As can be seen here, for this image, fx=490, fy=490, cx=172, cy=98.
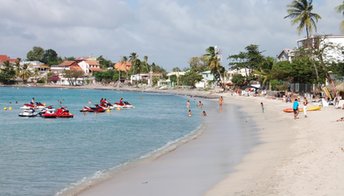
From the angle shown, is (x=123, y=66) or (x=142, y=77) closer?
(x=142, y=77)

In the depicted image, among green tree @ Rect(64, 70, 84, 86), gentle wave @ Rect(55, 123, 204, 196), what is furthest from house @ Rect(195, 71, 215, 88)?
gentle wave @ Rect(55, 123, 204, 196)

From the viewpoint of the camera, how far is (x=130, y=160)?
888 inches

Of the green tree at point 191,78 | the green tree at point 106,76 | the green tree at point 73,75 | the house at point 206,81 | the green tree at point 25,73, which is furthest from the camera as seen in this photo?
the green tree at point 73,75

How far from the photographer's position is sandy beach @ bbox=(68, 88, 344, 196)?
13.6m

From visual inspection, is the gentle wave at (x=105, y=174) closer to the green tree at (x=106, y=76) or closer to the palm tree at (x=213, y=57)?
the palm tree at (x=213, y=57)

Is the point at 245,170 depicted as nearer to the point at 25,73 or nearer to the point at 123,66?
the point at 123,66

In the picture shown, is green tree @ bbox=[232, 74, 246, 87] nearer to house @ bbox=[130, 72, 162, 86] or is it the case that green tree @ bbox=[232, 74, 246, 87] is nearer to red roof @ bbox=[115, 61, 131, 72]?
house @ bbox=[130, 72, 162, 86]

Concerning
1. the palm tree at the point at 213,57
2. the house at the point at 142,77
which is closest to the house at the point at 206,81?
the palm tree at the point at 213,57

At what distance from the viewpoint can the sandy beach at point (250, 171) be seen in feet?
44.8

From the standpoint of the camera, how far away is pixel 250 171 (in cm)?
1728

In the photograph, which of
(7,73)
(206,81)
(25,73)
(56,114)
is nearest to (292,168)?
(56,114)

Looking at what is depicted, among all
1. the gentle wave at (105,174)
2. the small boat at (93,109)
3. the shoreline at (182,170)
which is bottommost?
the gentle wave at (105,174)

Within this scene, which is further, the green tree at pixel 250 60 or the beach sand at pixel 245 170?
the green tree at pixel 250 60

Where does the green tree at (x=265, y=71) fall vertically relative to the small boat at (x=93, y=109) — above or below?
above
